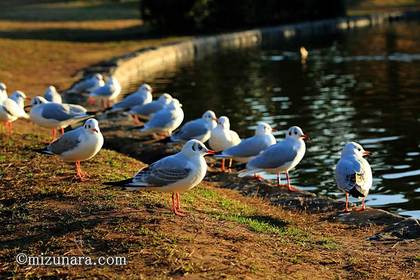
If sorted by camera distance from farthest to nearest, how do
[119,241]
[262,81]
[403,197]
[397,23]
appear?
[397,23] → [262,81] → [403,197] → [119,241]

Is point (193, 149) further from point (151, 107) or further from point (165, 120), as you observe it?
point (151, 107)

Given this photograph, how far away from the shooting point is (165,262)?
7.50m

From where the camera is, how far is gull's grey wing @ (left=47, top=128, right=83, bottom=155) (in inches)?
462

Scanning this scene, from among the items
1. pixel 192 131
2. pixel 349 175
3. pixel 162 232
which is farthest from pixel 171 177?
pixel 192 131

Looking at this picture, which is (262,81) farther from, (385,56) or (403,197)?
(403,197)

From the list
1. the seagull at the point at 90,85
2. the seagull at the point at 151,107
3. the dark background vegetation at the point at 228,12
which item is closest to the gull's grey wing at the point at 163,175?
the seagull at the point at 151,107

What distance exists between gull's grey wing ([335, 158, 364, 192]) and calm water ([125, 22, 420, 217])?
1.59 metres

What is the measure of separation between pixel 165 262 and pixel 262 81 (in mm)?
24976

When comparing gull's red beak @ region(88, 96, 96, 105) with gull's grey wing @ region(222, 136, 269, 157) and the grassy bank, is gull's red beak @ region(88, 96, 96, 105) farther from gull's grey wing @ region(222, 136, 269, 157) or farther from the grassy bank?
gull's grey wing @ region(222, 136, 269, 157)

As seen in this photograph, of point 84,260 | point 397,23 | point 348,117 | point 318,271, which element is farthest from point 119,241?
point 397,23

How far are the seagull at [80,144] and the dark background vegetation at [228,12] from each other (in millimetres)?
40869

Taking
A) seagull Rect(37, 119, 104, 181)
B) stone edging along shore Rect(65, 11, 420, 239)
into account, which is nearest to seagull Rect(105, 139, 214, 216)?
seagull Rect(37, 119, 104, 181)

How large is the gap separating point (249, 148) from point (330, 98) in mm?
12786

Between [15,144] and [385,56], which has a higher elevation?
[15,144]
